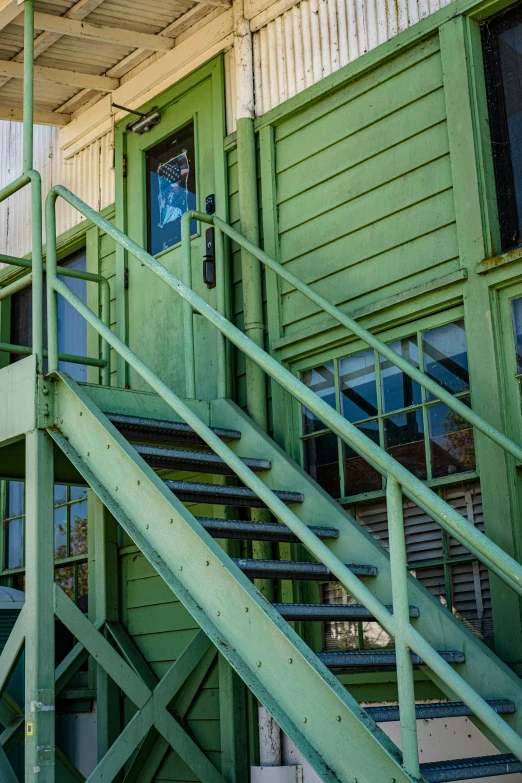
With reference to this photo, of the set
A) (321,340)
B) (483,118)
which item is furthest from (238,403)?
(483,118)

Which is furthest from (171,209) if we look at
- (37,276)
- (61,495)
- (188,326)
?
(61,495)

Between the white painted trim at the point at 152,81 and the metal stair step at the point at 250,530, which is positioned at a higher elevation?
the white painted trim at the point at 152,81

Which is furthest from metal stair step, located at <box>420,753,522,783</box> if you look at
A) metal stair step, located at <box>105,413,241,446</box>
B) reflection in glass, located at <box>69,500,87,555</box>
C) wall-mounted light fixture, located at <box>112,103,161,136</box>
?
wall-mounted light fixture, located at <box>112,103,161,136</box>

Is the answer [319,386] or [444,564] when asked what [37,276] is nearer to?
[319,386]

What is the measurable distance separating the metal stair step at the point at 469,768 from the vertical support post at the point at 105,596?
3.73m

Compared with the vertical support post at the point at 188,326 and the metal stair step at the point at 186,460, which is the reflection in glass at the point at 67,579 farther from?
the metal stair step at the point at 186,460

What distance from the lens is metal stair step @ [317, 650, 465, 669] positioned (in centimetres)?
427

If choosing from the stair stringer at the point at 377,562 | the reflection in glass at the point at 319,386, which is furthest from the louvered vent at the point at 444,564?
the reflection in glass at the point at 319,386

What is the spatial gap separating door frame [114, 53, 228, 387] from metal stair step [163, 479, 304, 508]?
7.76ft

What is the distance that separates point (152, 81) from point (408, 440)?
3820 mm

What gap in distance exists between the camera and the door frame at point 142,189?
705 centimetres

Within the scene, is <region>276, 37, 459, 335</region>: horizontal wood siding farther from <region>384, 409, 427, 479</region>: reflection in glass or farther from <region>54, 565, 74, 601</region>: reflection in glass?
<region>54, 565, 74, 601</region>: reflection in glass

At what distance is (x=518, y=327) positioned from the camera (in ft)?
16.8

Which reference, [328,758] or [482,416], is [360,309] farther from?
[328,758]
